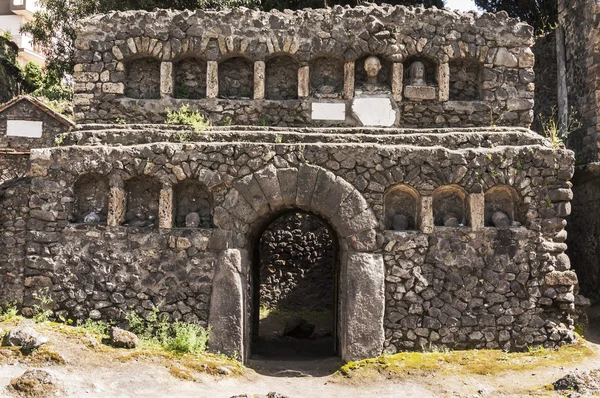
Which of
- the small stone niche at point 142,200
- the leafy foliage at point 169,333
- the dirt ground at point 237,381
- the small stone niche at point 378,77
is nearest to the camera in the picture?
the dirt ground at point 237,381

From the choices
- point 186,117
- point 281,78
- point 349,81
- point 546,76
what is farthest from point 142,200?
Answer: point 546,76

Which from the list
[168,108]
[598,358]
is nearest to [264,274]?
[168,108]

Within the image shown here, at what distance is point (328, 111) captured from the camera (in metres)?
10.5

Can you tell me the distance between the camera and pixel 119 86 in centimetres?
1053

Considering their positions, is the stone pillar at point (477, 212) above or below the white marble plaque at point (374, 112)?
below

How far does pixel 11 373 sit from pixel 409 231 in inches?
224

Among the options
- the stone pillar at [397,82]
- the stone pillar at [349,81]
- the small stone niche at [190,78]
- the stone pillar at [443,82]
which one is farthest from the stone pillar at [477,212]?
the small stone niche at [190,78]

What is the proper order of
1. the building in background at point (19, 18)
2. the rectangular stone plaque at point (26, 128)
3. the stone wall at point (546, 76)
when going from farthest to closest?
the building in background at point (19, 18)
the rectangular stone plaque at point (26, 128)
the stone wall at point (546, 76)

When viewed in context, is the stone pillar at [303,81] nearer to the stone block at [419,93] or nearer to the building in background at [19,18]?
the stone block at [419,93]

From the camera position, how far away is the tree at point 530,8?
19.6 metres

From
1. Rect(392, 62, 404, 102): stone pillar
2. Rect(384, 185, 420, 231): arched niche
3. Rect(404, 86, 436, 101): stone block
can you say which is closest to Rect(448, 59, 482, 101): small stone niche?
Rect(404, 86, 436, 101): stone block

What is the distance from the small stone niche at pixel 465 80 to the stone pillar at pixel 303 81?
108 inches

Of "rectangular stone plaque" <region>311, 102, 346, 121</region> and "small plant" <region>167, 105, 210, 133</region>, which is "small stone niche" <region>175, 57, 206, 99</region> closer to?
"small plant" <region>167, 105, 210, 133</region>

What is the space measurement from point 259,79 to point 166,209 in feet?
10.8
